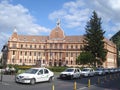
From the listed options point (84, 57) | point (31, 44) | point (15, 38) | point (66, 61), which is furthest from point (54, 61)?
point (84, 57)

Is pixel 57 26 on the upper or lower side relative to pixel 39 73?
upper

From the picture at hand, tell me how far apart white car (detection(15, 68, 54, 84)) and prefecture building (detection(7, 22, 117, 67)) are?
9271 centimetres

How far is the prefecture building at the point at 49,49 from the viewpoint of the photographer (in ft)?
394

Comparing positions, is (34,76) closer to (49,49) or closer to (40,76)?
(40,76)

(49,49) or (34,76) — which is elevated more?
(49,49)

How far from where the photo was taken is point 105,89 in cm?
2098

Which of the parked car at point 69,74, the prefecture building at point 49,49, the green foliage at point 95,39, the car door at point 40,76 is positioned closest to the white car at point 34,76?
the car door at point 40,76

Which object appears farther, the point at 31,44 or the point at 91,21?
the point at 31,44

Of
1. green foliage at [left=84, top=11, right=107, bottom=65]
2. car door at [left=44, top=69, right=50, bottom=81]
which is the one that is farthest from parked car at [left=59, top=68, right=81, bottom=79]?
green foliage at [left=84, top=11, right=107, bottom=65]

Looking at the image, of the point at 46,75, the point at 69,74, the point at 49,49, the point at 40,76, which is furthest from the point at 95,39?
the point at 40,76

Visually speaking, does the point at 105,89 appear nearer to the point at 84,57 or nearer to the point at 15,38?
the point at 84,57

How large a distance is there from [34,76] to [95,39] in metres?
55.7

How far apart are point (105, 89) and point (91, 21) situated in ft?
203

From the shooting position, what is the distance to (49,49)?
402 ft
